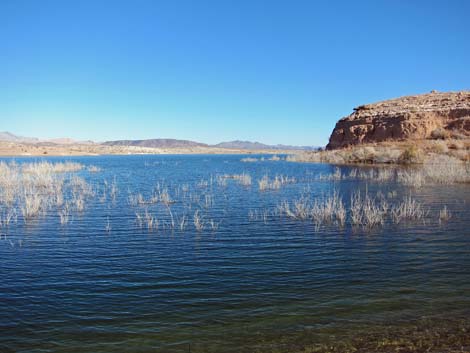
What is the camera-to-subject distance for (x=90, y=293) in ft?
26.6

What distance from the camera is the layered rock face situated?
195 feet

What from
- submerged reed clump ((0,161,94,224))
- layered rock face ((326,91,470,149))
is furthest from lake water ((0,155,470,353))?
layered rock face ((326,91,470,149))

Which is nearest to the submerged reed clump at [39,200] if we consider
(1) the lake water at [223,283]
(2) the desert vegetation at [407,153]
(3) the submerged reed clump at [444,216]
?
Result: (1) the lake water at [223,283]

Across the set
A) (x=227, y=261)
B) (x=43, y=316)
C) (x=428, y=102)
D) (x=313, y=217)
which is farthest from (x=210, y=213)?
(x=428, y=102)


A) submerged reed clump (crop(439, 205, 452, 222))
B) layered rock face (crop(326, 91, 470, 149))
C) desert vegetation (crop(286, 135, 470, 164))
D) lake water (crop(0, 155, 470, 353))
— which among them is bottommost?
lake water (crop(0, 155, 470, 353))

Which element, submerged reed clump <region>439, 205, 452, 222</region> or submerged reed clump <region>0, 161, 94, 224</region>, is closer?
submerged reed clump <region>439, 205, 452, 222</region>

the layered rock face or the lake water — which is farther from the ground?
the layered rock face

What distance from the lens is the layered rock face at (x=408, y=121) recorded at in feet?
195

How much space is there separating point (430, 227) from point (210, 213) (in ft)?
27.3

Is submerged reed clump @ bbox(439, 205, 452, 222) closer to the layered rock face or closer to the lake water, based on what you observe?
the lake water

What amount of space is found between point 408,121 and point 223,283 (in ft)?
197

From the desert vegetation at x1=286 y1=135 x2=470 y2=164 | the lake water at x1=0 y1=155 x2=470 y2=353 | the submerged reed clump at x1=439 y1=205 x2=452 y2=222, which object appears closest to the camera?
the lake water at x1=0 y1=155 x2=470 y2=353

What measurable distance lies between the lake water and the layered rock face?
48797 mm

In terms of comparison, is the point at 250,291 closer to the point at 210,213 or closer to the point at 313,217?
the point at 313,217
